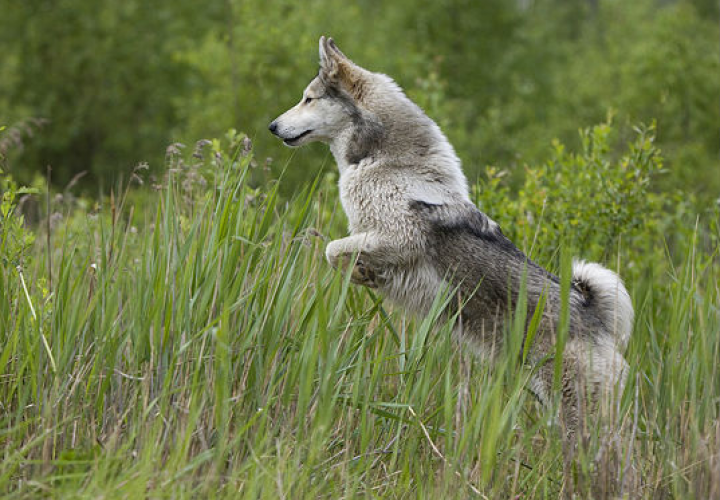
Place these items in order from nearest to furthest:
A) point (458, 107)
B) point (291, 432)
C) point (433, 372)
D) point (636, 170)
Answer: point (291, 432) < point (433, 372) < point (636, 170) < point (458, 107)

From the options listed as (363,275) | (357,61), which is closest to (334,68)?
(363,275)

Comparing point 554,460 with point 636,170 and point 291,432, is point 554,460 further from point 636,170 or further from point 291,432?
point 636,170

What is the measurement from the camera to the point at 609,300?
16.4 feet

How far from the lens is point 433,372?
194 inches

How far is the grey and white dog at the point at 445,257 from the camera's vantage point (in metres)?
4.89

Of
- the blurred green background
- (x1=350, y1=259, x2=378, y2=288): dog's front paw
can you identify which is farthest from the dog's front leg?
the blurred green background

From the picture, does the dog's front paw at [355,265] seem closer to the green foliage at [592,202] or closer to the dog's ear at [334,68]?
the dog's ear at [334,68]

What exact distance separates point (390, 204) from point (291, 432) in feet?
5.16

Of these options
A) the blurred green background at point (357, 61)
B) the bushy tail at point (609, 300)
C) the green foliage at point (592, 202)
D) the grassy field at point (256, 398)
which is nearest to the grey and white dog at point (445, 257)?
the bushy tail at point (609, 300)

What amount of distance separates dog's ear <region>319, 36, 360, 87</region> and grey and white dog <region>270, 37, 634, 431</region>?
0.30 meters

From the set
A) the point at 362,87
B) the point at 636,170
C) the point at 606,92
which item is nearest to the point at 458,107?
the point at 606,92

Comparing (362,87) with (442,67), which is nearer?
(362,87)

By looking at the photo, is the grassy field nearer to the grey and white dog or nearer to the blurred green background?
the grey and white dog

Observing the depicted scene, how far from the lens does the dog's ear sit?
18.6ft
